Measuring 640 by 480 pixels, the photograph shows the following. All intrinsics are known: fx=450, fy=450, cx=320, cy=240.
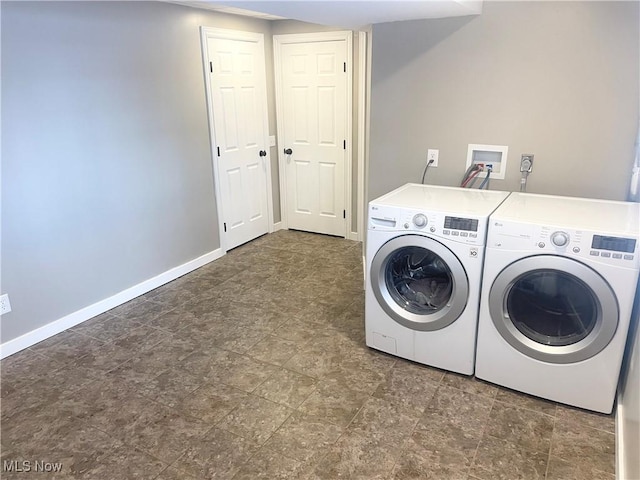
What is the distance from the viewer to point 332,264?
4.09 meters

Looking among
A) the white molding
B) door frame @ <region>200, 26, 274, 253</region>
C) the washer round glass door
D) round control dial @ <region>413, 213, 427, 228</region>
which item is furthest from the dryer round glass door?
door frame @ <region>200, 26, 274, 253</region>

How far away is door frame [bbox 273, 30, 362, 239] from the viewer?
4.18 meters

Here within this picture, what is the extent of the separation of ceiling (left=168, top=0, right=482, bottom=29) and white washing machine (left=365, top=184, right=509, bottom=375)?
100cm

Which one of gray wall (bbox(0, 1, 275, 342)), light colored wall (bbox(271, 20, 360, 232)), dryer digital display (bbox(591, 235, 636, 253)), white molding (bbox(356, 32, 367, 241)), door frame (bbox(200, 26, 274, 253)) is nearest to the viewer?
dryer digital display (bbox(591, 235, 636, 253))

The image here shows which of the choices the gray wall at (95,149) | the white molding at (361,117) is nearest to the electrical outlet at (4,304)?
the gray wall at (95,149)

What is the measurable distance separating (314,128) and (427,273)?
8.14ft

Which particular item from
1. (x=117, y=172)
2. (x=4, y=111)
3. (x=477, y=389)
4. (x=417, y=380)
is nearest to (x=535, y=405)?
(x=477, y=389)

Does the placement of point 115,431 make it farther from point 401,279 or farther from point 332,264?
point 332,264

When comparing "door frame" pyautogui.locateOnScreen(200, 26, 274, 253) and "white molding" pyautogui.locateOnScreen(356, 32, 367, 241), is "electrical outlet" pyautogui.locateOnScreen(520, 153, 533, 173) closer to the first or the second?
"white molding" pyautogui.locateOnScreen(356, 32, 367, 241)

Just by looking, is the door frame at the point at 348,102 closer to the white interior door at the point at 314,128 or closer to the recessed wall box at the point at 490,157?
the white interior door at the point at 314,128

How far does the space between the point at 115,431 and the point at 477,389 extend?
1827mm

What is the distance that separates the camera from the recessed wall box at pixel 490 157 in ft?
9.08

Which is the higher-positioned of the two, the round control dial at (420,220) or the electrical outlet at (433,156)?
the electrical outlet at (433,156)

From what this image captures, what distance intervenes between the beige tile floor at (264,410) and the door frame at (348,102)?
1.69 metres
